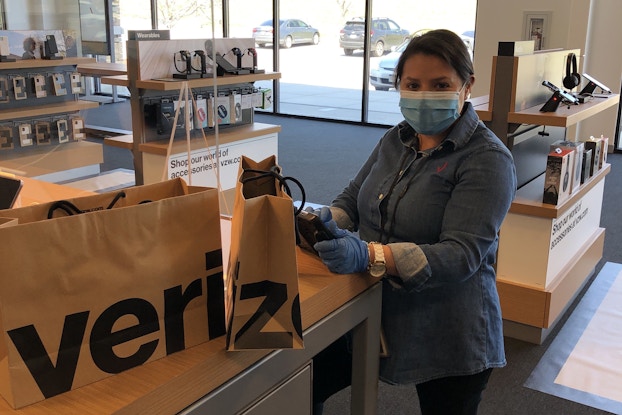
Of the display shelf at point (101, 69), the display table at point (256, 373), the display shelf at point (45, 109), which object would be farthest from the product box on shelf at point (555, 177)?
the display shelf at point (45, 109)

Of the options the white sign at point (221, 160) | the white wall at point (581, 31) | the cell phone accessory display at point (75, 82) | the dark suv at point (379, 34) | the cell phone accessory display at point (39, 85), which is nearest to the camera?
the white sign at point (221, 160)

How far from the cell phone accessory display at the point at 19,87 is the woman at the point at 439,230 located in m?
4.32

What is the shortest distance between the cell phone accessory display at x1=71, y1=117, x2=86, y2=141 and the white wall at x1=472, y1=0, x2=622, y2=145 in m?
4.42

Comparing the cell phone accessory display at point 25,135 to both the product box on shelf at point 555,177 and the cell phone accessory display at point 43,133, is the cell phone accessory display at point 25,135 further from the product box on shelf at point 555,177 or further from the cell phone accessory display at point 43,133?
the product box on shelf at point 555,177

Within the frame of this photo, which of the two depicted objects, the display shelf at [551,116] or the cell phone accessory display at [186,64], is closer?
the display shelf at [551,116]

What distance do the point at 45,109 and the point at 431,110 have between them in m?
4.48

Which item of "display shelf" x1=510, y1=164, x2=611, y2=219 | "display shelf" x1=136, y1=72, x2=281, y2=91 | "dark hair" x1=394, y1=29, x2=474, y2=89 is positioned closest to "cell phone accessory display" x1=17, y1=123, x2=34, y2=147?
"display shelf" x1=136, y1=72, x2=281, y2=91

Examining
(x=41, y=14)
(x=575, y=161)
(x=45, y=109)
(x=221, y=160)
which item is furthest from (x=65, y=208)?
(x=41, y=14)

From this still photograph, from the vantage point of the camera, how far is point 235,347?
1.08 metres

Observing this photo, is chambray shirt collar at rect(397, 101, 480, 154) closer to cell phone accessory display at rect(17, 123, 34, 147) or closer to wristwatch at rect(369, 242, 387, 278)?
wristwatch at rect(369, 242, 387, 278)

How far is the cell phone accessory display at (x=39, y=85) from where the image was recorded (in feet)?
17.5

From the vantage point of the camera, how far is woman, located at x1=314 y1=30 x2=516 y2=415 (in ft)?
4.73

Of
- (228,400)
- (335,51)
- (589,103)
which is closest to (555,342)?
(589,103)

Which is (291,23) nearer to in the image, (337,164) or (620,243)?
(337,164)
